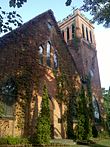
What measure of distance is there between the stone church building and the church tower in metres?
0.31

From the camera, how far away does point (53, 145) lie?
1705cm

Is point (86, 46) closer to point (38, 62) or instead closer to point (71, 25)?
point (71, 25)

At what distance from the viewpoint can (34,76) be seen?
20281 mm

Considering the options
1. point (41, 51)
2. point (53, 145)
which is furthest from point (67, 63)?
point (53, 145)

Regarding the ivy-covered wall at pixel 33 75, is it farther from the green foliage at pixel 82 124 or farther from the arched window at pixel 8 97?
the green foliage at pixel 82 124

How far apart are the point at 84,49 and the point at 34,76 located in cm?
1432

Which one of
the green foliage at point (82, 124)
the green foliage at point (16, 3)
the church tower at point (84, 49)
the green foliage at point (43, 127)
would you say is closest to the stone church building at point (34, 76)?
the church tower at point (84, 49)

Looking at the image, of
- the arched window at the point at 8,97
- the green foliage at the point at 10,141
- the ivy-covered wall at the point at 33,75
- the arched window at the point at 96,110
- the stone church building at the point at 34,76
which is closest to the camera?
the green foliage at the point at 10,141

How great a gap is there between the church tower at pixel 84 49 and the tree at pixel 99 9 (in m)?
7.77

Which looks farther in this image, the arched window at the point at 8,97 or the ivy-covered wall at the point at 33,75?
the ivy-covered wall at the point at 33,75

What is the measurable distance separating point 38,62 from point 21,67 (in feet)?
7.75

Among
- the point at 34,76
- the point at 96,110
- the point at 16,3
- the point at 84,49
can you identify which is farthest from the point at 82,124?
the point at 16,3

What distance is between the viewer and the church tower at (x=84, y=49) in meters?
30.9

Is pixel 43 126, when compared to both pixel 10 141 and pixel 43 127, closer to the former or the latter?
pixel 43 127
